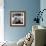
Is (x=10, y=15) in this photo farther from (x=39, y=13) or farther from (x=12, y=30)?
(x=39, y=13)

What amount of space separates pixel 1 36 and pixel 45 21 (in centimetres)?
215

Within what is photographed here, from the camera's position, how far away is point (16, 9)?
568cm

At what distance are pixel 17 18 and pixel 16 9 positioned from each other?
38cm

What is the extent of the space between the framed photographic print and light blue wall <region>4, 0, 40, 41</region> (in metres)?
0.13

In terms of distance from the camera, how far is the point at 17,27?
224 inches

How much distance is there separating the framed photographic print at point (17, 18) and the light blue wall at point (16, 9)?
127mm

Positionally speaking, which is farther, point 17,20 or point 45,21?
point 17,20

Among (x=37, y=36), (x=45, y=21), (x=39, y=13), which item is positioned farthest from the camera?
(x=39, y=13)

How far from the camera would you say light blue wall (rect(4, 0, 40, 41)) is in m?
5.66

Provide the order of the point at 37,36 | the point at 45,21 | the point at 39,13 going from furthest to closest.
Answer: the point at 39,13 → the point at 45,21 → the point at 37,36

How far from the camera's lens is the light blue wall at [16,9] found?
18.6 feet

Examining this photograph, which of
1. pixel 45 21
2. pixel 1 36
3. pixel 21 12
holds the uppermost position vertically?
pixel 21 12

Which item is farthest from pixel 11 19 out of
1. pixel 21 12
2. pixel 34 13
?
pixel 34 13

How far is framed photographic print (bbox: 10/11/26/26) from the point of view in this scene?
223 inches
